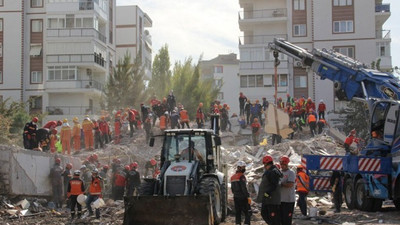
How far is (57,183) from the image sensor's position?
894 inches

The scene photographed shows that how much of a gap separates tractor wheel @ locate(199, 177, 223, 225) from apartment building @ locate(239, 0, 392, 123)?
129ft

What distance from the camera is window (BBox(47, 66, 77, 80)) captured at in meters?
53.6

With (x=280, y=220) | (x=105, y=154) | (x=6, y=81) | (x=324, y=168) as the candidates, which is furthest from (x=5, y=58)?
(x=280, y=220)

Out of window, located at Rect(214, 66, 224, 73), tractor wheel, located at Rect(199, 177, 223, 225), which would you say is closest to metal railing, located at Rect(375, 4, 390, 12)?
window, located at Rect(214, 66, 224, 73)

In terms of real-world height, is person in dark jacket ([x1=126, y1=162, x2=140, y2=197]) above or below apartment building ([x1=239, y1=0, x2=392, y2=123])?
below

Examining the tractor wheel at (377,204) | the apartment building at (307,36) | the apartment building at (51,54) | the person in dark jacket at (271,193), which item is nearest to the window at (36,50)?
the apartment building at (51,54)

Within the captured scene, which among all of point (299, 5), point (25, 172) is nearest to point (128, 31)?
point (299, 5)

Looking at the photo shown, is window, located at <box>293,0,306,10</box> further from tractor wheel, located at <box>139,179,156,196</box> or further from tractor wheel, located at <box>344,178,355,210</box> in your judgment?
tractor wheel, located at <box>139,179,156,196</box>

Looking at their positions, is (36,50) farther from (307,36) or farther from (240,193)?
(240,193)

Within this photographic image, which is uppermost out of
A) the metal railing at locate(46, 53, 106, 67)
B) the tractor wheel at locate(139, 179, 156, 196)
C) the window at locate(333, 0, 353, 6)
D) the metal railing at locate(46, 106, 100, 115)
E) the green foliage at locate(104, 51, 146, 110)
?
the window at locate(333, 0, 353, 6)

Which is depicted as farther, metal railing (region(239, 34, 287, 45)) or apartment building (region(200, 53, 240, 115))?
apartment building (region(200, 53, 240, 115))

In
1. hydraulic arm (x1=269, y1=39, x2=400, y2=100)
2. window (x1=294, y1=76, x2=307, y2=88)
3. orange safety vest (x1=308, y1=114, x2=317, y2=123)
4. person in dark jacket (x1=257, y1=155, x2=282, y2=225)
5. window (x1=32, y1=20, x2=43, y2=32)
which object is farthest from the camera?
window (x1=294, y1=76, x2=307, y2=88)

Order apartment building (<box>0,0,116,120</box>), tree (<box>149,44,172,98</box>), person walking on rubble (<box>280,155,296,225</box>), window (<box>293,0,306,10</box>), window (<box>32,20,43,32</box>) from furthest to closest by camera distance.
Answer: tree (<box>149,44,172,98</box>)
window (<box>293,0,306,10</box>)
window (<box>32,20,43,32</box>)
apartment building (<box>0,0,116,120</box>)
person walking on rubble (<box>280,155,296,225</box>)

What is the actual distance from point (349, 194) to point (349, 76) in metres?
4.10
